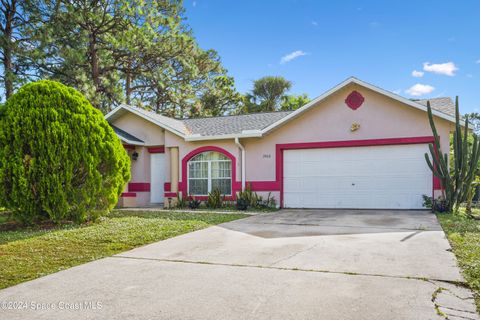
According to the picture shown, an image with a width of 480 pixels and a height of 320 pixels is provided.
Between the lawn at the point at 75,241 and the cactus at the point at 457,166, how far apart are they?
6344 mm

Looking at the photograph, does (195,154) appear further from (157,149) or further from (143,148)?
(143,148)

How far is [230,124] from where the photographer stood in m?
16.5

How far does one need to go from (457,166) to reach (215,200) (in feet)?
26.5

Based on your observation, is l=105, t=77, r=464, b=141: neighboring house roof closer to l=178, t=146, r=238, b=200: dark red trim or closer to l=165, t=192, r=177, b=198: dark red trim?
l=178, t=146, r=238, b=200: dark red trim

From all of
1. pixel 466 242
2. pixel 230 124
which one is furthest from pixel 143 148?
pixel 466 242

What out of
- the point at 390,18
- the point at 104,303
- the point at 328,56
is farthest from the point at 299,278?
the point at 328,56

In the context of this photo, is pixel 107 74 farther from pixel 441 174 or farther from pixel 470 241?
pixel 470 241

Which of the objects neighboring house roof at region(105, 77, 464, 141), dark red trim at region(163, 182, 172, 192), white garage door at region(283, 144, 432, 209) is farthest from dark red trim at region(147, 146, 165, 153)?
white garage door at region(283, 144, 432, 209)

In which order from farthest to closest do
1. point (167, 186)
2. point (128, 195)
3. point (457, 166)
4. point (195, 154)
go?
1. point (128, 195)
2. point (167, 186)
3. point (195, 154)
4. point (457, 166)

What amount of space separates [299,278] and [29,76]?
22789 millimetres

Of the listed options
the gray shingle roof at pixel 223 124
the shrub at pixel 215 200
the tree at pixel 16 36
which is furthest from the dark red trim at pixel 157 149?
the tree at pixel 16 36

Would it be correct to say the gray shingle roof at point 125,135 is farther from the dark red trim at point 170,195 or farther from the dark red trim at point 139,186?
the dark red trim at point 170,195

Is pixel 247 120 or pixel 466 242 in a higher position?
pixel 247 120

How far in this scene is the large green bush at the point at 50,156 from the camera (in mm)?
9102
